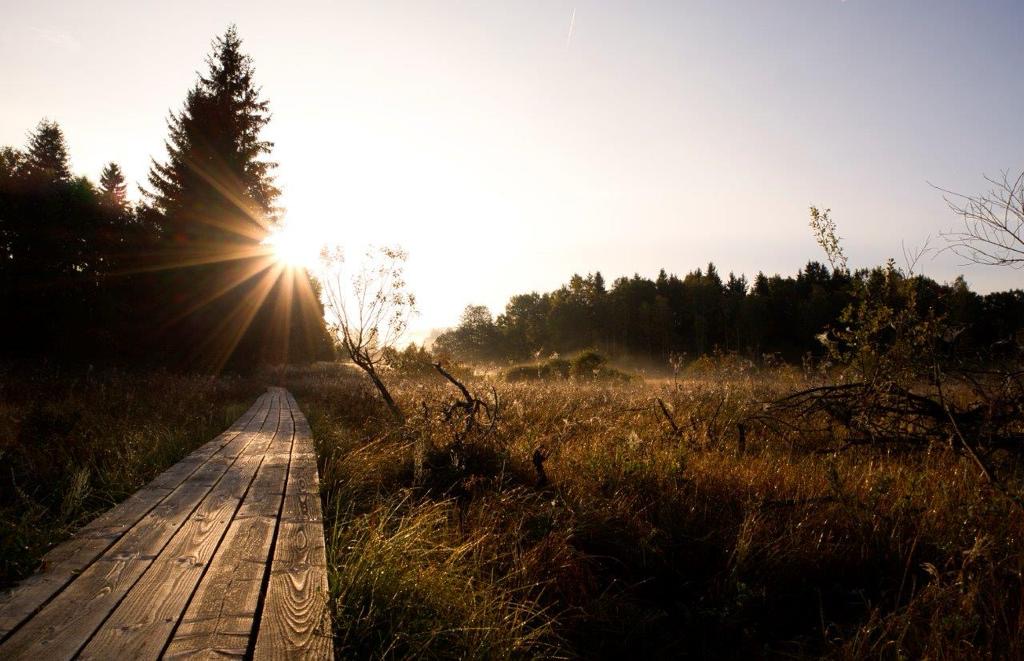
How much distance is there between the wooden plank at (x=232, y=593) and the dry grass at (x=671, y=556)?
38cm

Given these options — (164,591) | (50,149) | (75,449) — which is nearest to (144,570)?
(164,591)

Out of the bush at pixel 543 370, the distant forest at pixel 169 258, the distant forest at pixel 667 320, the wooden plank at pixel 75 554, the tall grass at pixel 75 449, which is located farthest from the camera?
the distant forest at pixel 667 320

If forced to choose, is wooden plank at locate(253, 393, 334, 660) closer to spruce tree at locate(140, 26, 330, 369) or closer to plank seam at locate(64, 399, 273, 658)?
plank seam at locate(64, 399, 273, 658)

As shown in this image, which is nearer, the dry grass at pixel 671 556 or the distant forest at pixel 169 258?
the dry grass at pixel 671 556

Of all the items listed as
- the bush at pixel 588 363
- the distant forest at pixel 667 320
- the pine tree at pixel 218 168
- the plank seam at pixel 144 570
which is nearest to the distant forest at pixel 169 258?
the pine tree at pixel 218 168

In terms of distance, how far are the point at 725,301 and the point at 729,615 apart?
70.7m

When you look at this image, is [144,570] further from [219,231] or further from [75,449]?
[219,231]

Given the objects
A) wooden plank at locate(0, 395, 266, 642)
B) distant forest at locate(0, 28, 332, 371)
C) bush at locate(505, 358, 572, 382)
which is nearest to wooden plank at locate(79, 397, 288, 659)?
wooden plank at locate(0, 395, 266, 642)

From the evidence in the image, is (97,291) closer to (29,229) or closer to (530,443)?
(29,229)

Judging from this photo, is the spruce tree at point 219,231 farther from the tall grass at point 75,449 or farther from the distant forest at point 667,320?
the distant forest at point 667,320

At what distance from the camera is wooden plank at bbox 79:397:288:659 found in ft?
5.96

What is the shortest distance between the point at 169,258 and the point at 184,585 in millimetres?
20936

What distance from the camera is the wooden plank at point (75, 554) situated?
2.05 meters

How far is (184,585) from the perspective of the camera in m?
2.31
